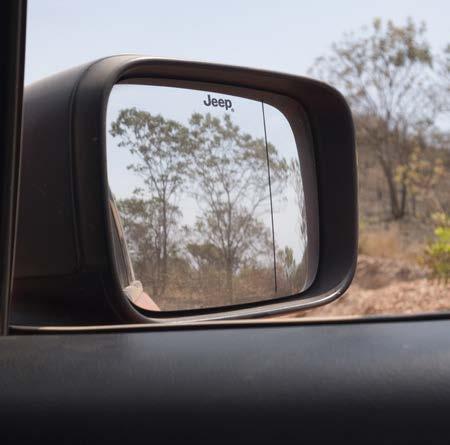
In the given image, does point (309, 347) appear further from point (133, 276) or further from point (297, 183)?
point (297, 183)

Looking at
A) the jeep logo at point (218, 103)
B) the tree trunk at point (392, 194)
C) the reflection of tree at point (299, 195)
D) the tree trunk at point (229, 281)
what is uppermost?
the tree trunk at point (392, 194)

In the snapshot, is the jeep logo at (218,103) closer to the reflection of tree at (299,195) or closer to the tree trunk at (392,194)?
the reflection of tree at (299,195)

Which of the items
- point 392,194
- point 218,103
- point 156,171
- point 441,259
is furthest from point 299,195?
point 392,194

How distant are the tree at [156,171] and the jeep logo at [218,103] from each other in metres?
0.23

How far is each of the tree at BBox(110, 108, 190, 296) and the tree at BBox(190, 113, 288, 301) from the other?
0.23 ft

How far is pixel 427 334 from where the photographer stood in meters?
1.73

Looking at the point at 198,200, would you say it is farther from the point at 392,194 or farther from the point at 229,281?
the point at 392,194

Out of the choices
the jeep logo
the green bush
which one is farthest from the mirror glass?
the green bush

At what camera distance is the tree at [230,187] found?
2.15 m

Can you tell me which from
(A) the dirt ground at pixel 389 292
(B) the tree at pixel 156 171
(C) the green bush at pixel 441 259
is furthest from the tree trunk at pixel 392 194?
(B) the tree at pixel 156 171

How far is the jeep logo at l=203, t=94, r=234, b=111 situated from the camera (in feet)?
7.52

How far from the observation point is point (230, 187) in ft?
7.36

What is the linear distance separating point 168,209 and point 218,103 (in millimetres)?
437

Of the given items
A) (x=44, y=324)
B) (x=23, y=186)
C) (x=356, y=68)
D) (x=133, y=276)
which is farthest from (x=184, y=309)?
(x=356, y=68)
